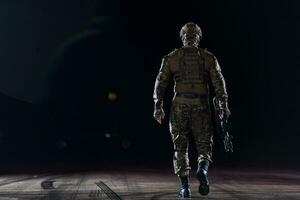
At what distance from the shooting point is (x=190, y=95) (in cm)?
617

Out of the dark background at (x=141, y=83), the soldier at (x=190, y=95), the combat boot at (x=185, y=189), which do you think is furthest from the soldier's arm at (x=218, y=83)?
the dark background at (x=141, y=83)

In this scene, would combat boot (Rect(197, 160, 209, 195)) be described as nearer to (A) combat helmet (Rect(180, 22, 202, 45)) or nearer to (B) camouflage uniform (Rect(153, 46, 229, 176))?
(B) camouflage uniform (Rect(153, 46, 229, 176))

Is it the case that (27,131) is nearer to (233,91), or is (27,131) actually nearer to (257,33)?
(233,91)

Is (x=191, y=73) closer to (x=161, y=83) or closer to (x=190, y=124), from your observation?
(x=161, y=83)

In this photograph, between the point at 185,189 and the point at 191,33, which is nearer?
the point at 185,189

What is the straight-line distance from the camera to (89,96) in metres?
31.7

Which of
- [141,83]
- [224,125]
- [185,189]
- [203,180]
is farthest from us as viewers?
[141,83]

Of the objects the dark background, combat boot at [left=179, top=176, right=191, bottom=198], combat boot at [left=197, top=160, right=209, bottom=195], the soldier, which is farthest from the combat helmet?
the dark background

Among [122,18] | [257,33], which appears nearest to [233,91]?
[257,33]

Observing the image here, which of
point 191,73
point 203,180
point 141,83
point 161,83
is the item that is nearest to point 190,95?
point 191,73

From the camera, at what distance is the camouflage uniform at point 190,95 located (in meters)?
6.13

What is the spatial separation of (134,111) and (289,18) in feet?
37.2

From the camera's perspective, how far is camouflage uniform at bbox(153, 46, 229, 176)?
6133 millimetres

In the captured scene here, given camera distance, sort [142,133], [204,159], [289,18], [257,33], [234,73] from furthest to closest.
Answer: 1. [142,133]
2. [234,73]
3. [257,33]
4. [289,18]
5. [204,159]
